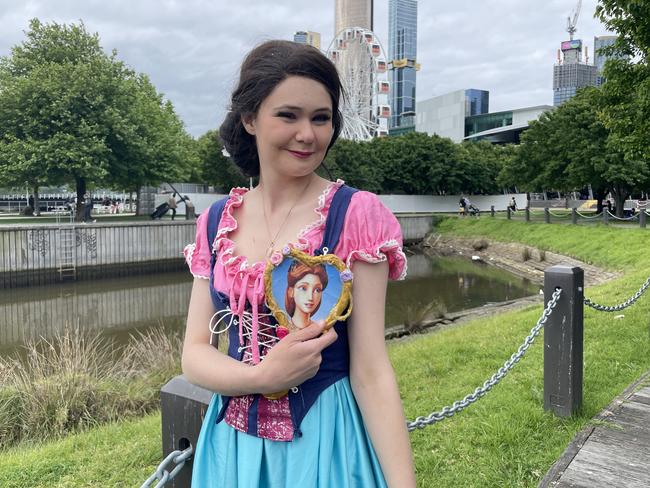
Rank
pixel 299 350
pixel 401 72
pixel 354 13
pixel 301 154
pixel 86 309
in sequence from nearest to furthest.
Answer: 1. pixel 299 350
2. pixel 301 154
3. pixel 86 309
4. pixel 354 13
5. pixel 401 72

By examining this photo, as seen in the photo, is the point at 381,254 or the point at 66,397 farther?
the point at 66,397

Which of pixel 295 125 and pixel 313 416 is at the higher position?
pixel 295 125

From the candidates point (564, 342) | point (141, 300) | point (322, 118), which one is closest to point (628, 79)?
point (564, 342)

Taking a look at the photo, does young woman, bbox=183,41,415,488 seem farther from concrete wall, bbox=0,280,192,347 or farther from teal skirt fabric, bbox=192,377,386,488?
concrete wall, bbox=0,280,192,347

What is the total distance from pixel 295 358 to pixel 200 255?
0.47 m

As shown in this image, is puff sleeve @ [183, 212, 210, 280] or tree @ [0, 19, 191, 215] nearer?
puff sleeve @ [183, 212, 210, 280]

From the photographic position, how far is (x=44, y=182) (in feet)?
67.6

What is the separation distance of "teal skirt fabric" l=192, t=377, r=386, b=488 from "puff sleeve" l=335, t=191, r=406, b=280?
0.30 m

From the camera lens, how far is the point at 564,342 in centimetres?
339

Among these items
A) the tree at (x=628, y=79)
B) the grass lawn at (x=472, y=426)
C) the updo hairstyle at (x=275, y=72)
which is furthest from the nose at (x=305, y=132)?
the tree at (x=628, y=79)

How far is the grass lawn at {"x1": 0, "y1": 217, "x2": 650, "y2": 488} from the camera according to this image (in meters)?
3.06

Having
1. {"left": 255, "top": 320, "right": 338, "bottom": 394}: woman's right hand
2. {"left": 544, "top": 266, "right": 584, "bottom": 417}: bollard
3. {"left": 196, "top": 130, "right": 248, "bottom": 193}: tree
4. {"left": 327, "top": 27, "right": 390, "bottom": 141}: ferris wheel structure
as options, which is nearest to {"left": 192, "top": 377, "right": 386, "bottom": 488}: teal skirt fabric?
{"left": 255, "top": 320, "right": 338, "bottom": 394}: woman's right hand

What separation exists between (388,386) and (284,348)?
0.27m

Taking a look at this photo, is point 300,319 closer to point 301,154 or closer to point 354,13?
point 301,154
